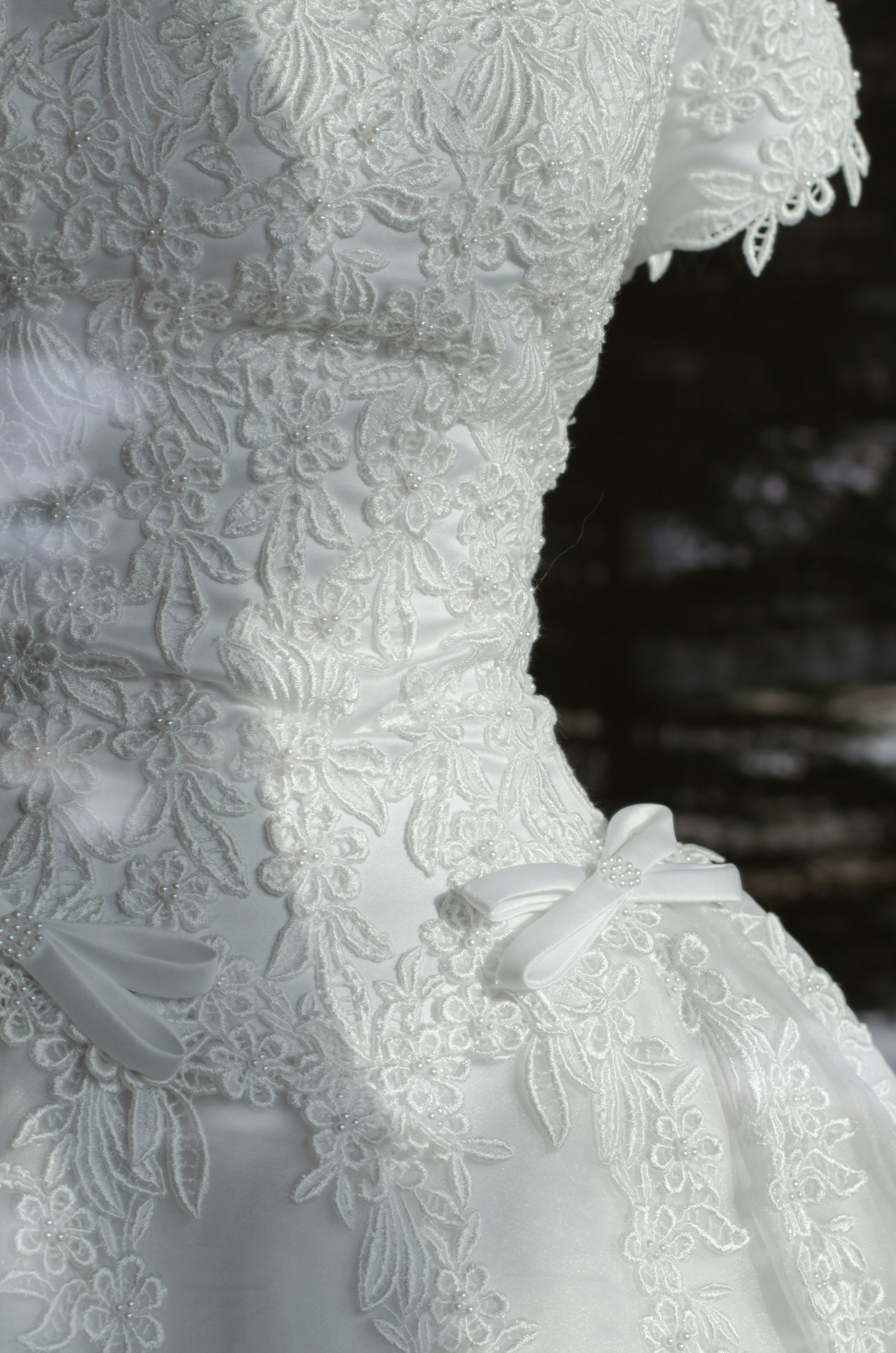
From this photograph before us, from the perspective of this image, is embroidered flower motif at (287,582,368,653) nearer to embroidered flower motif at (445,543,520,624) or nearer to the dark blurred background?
embroidered flower motif at (445,543,520,624)

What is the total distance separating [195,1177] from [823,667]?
2.08 m

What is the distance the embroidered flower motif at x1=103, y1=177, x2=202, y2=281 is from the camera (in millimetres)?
624

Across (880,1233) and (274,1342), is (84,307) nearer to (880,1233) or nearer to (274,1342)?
(274,1342)

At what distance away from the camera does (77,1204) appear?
1.73 feet

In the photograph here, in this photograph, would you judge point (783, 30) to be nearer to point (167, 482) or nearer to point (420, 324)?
point (420, 324)

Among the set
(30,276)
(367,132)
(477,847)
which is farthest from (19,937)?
(367,132)

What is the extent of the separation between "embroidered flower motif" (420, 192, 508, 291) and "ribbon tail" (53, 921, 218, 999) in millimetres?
394

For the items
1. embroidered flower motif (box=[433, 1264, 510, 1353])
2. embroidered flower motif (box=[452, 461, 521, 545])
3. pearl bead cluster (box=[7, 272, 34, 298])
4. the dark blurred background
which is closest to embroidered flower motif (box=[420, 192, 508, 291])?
embroidered flower motif (box=[452, 461, 521, 545])

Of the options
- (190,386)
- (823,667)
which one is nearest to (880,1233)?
(190,386)

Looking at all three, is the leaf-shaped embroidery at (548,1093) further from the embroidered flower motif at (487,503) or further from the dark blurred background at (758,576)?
the dark blurred background at (758,576)

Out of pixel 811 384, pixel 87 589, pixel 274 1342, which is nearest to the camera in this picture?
pixel 274 1342

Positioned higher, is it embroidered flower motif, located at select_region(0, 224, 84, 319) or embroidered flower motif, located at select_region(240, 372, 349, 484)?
embroidered flower motif, located at select_region(0, 224, 84, 319)

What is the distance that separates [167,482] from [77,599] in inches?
3.2

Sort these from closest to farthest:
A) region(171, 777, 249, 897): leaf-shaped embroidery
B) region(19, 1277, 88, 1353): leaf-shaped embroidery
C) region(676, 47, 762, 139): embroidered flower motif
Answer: region(19, 1277, 88, 1353): leaf-shaped embroidery
region(171, 777, 249, 897): leaf-shaped embroidery
region(676, 47, 762, 139): embroidered flower motif
